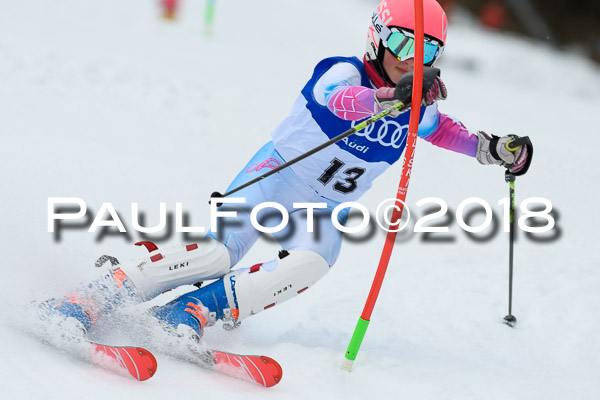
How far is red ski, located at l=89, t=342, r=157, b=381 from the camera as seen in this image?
250cm

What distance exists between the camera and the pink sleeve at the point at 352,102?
2781 mm

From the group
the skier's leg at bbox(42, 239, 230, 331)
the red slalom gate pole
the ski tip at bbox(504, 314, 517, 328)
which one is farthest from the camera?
the ski tip at bbox(504, 314, 517, 328)

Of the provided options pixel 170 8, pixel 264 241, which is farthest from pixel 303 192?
pixel 170 8

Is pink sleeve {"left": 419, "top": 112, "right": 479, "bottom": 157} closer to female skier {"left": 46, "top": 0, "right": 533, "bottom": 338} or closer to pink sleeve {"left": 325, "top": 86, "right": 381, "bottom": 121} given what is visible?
female skier {"left": 46, "top": 0, "right": 533, "bottom": 338}

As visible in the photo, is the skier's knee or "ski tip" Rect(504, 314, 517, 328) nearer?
the skier's knee

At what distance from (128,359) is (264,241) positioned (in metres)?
2.43

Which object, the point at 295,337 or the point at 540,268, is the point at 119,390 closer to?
the point at 295,337

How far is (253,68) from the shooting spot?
33.1 feet

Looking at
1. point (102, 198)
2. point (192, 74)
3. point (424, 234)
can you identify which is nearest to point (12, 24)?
point (192, 74)

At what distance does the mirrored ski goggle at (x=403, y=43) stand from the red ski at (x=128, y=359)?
1604 mm

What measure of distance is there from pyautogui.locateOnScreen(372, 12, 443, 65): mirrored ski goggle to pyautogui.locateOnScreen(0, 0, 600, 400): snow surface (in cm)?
135

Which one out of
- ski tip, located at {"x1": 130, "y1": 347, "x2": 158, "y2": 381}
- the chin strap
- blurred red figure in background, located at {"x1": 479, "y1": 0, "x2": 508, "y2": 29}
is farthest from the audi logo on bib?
blurred red figure in background, located at {"x1": 479, "y1": 0, "x2": 508, "y2": 29}

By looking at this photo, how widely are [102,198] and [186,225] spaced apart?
625 millimetres

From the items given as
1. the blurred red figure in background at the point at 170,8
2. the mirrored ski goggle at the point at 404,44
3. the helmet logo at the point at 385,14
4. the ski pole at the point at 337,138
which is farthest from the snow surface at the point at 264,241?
the blurred red figure in background at the point at 170,8
